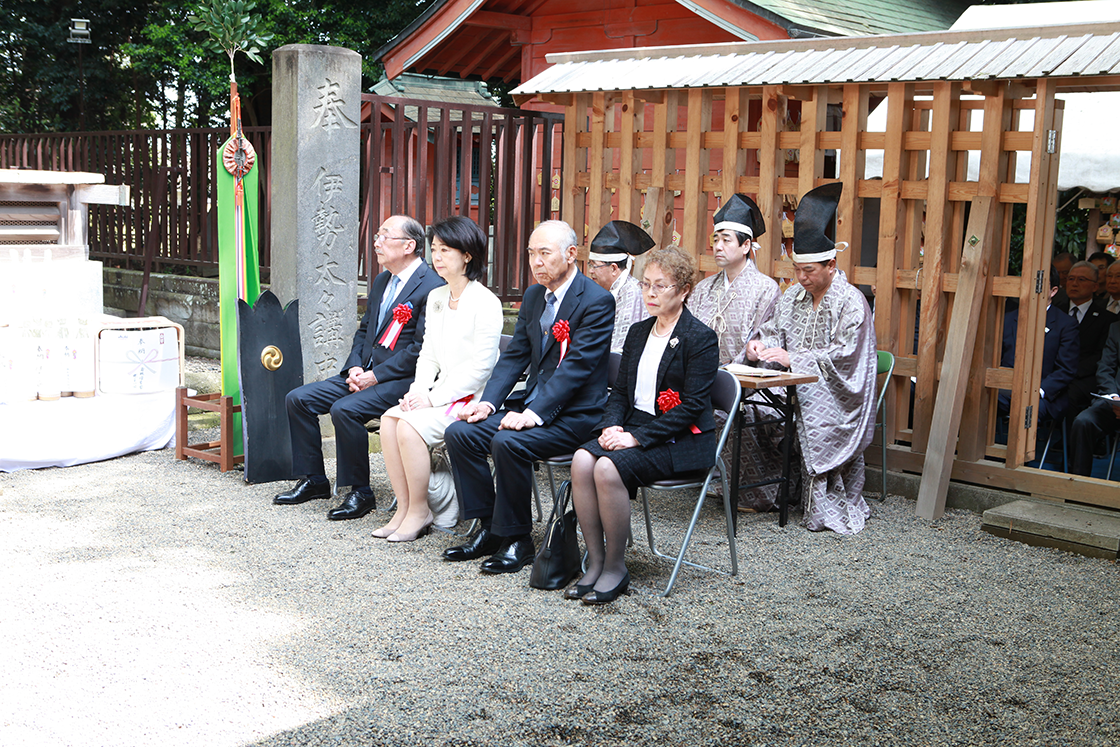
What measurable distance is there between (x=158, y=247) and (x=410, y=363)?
7056mm

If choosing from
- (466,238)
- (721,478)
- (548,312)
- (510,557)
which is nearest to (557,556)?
(510,557)

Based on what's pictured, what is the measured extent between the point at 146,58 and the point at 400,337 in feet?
45.1

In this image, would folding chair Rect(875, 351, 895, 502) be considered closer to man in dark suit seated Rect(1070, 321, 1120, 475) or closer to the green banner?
man in dark suit seated Rect(1070, 321, 1120, 475)

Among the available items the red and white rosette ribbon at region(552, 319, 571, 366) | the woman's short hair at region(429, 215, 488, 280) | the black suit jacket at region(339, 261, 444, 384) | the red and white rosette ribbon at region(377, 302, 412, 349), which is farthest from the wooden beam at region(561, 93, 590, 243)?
the red and white rosette ribbon at region(552, 319, 571, 366)

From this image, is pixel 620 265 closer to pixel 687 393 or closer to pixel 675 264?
pixel 675 264

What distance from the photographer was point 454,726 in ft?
10.9

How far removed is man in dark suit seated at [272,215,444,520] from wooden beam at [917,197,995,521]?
2802 millimetres

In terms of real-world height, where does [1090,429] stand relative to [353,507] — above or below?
above

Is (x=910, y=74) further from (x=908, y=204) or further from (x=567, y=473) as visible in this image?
(x=567, y=473)

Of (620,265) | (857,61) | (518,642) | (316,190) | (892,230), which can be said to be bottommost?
(518,642)

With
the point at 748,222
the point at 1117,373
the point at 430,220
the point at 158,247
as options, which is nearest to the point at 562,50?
the point at 430,220

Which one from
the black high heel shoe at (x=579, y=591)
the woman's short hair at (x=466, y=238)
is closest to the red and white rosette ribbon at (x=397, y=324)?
the woman's short hair at (x=466, y=238)

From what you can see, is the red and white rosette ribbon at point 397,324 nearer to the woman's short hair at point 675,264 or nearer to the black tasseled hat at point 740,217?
the woman's short hair at point 675,264

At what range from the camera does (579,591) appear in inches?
177
